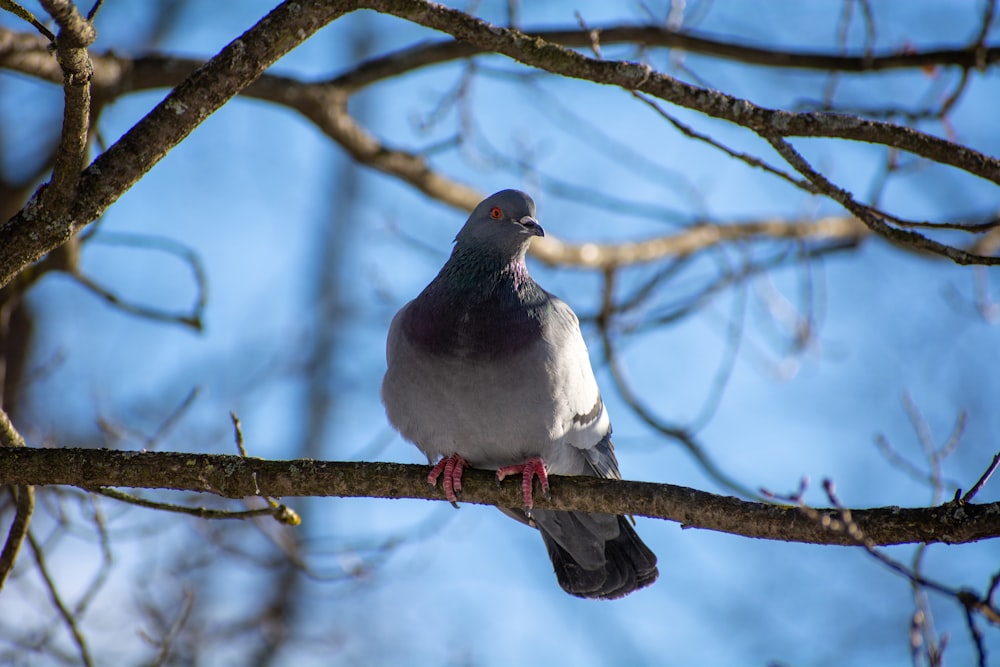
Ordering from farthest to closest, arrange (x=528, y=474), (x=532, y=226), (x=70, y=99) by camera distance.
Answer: (x=532, y=226) < (x=528, y=474) < (x=70, y=99)

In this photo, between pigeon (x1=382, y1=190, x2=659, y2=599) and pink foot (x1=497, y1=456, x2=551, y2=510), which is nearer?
pink foot (x1=497, y1=456, x2=551, y2=510)

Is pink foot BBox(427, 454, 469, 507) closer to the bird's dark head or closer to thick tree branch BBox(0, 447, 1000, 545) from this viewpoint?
thick tree branch BBox(0, 447, 1000, 545)

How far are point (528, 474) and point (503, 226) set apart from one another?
1.63 metres

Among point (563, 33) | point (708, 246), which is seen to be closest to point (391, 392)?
point (563, 33)

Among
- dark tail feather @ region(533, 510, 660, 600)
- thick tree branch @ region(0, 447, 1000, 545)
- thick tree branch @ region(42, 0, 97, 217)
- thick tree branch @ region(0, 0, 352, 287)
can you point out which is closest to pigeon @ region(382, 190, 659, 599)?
dark tail feather @ region(533, 510, 660, 600)

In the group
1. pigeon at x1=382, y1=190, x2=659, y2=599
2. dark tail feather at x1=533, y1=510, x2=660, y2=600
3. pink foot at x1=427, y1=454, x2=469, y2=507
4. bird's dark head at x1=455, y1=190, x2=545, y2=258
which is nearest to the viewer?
pink foot at x1=427, y1=454, x2=469, y2=507

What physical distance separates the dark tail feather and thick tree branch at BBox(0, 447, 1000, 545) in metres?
A: 0.90

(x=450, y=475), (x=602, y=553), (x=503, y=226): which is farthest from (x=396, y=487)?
(x=503, y=226)

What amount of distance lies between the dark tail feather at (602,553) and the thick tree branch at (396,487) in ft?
2.95

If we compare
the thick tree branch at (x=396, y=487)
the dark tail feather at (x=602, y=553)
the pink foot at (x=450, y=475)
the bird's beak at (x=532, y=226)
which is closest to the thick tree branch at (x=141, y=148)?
the thick tree branch at (x=396, y=487)

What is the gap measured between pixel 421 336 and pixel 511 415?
627 millimetres

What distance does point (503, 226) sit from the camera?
17.3ft

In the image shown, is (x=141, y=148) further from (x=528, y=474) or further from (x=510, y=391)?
(x=528, y=474)

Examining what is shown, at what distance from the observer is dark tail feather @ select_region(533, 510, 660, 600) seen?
4.98 metres
